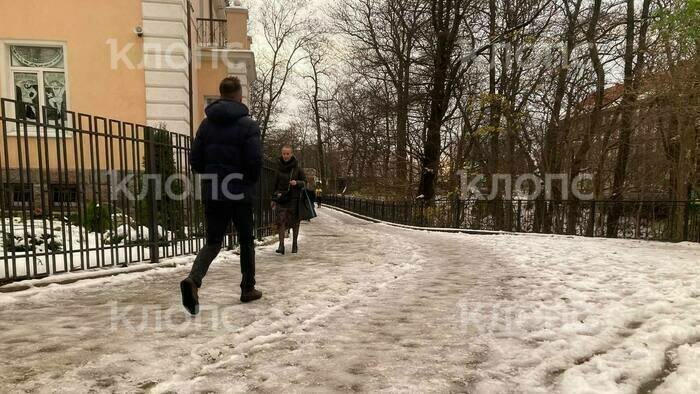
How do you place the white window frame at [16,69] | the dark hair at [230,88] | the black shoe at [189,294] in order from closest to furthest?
the black shoe at [189,294]
the dark hair at [230,88]
the white window frame at [16,69]

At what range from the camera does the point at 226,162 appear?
3887 mm

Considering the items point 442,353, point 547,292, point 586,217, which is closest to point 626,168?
point 586,217

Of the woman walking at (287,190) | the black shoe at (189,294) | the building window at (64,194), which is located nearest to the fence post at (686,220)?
the woman walking at (287,190)

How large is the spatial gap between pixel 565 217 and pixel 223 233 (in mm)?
13269

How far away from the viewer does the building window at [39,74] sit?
1065cm

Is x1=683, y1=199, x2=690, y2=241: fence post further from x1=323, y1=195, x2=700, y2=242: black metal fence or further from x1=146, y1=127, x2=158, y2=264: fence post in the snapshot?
x1=146, y1=127, x2=158, y2=264: fence post

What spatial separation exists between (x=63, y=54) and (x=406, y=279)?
10.9 meters

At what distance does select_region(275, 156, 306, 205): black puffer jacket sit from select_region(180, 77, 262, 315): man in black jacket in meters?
3.32

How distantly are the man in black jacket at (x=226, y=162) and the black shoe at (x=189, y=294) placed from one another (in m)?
0.29

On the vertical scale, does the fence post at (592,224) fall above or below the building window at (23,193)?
below

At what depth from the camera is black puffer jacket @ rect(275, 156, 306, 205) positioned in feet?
24.1

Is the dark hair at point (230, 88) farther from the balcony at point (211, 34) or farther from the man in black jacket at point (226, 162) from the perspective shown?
the balcony at point (211, 34)

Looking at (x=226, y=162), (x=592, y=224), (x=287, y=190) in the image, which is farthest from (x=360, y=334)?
(x=592, y=224)

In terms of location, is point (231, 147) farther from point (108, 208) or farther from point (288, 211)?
point (288, 211)
